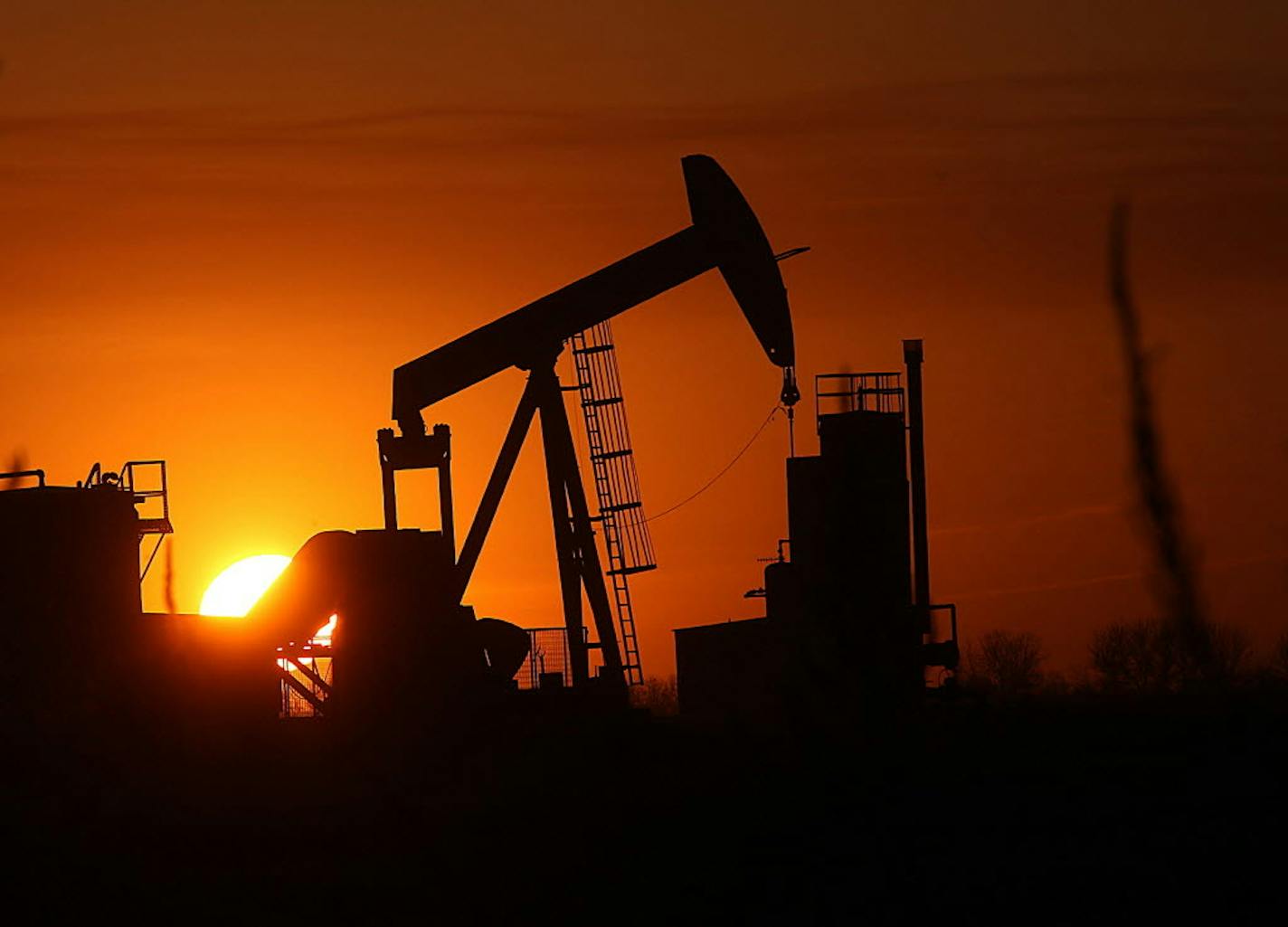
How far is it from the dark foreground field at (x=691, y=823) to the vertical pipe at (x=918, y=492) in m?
1.56

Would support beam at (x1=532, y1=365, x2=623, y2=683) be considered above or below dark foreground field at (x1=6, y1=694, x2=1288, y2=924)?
above

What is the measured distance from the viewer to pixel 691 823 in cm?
1980

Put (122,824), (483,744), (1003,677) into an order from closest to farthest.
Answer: (122,824) → (483,744) → (1003,677)

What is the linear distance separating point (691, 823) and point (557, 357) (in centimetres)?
945

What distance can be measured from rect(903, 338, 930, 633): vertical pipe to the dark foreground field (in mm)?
1556

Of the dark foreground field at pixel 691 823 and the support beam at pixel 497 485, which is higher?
the support beam at pixel 497 485

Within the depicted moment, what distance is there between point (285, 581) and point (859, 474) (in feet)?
23.7

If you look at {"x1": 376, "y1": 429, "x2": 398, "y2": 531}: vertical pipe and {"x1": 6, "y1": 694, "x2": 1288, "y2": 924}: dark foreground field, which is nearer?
{"x1": 6, "y1": 694, "x2": 1288, "y2": 924}: dark foreground field

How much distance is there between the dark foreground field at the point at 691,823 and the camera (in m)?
16.4

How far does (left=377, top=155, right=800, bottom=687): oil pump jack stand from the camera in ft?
87.0

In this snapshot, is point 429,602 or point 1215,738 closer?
point 1215,738

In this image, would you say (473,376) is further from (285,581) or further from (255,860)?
(255,860)

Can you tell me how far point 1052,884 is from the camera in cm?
1620

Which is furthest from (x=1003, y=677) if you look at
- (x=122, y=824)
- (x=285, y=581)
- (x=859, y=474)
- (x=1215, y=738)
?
(x=122, y=824)
